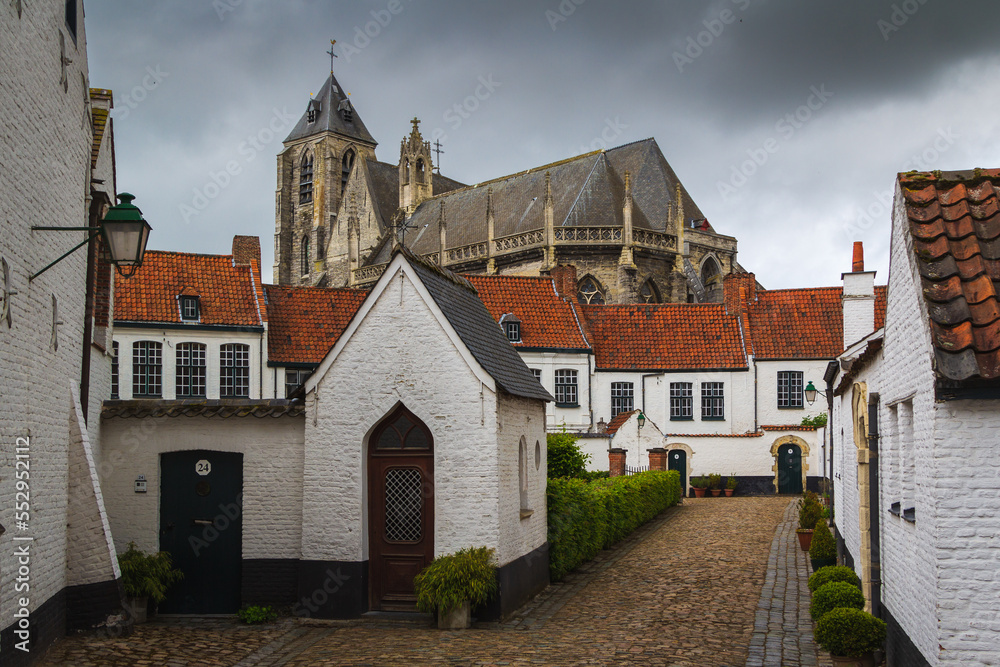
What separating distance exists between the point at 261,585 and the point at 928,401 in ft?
31.9

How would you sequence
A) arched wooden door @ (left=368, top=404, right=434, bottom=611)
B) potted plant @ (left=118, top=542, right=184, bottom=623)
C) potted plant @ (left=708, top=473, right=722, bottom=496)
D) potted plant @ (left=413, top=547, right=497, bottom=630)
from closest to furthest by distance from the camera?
potted plant @ (left=413, top=547, right=497, bottom=630)
potted plant @ (left=118, top=542, right=184, bottom=623)
arched wooden door @ (left=368, top=404, right=434, bottom=611)
potted plant @ (left=708, top=473, right=722, bottom=496)

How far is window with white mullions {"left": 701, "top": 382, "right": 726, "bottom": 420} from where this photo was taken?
124 feet

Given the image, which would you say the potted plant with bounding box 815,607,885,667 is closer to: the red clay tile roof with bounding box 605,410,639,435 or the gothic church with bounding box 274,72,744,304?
the red clay tile roof with bounding box 605,410,639,435

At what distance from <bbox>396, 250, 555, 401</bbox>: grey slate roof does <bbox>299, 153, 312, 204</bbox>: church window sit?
68016 millimetres

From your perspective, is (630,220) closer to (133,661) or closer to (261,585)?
(261,585)

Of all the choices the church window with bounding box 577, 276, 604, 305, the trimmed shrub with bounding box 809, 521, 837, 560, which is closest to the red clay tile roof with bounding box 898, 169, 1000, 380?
the trimmed shrub with bounding box 809, 521, 837, 560

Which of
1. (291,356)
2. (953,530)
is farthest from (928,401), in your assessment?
(291,356)

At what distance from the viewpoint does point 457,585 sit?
1211 centimetres

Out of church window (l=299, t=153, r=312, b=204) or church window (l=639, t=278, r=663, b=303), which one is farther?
church window (l=299, t=153, r=312, b=204)

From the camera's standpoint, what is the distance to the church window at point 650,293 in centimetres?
5122

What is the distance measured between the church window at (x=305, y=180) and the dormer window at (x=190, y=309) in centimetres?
5196

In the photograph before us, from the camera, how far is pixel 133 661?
10281mm

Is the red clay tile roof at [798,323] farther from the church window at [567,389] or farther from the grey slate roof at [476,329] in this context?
the grey slate roof at [476,329]

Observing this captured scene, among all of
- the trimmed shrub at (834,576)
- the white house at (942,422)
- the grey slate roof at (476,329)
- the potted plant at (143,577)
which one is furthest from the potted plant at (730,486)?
the white house at (942,422)
